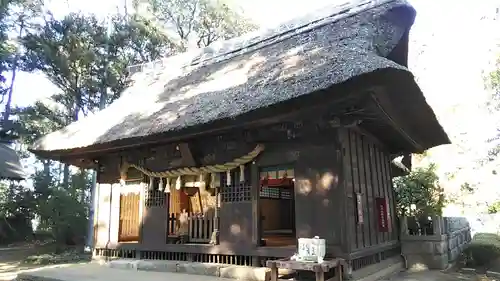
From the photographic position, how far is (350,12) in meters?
8.25

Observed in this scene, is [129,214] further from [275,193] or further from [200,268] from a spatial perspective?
[275,193]

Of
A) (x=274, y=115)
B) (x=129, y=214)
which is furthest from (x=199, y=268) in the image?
(x=274, y=115)

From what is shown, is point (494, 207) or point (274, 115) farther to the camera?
point (494, 207)

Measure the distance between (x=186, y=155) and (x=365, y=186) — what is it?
369cm

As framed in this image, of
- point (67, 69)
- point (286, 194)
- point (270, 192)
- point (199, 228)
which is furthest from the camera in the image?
point (67, 69)

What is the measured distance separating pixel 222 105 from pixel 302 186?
2.03 metres

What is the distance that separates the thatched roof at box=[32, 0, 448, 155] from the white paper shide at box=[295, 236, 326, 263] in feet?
7.10

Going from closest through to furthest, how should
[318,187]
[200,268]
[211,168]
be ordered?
[318,187], [200,268], [211,168]

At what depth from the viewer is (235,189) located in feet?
24.0

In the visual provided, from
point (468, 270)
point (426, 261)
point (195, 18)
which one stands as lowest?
point (468, 270)

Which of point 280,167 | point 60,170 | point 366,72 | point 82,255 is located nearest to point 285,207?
point 280,167

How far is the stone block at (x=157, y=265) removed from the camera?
7.68 m

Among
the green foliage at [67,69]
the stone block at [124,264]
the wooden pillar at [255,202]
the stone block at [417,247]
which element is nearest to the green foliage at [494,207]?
the stone block at [417,247]

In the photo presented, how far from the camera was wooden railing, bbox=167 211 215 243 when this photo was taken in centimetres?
782
